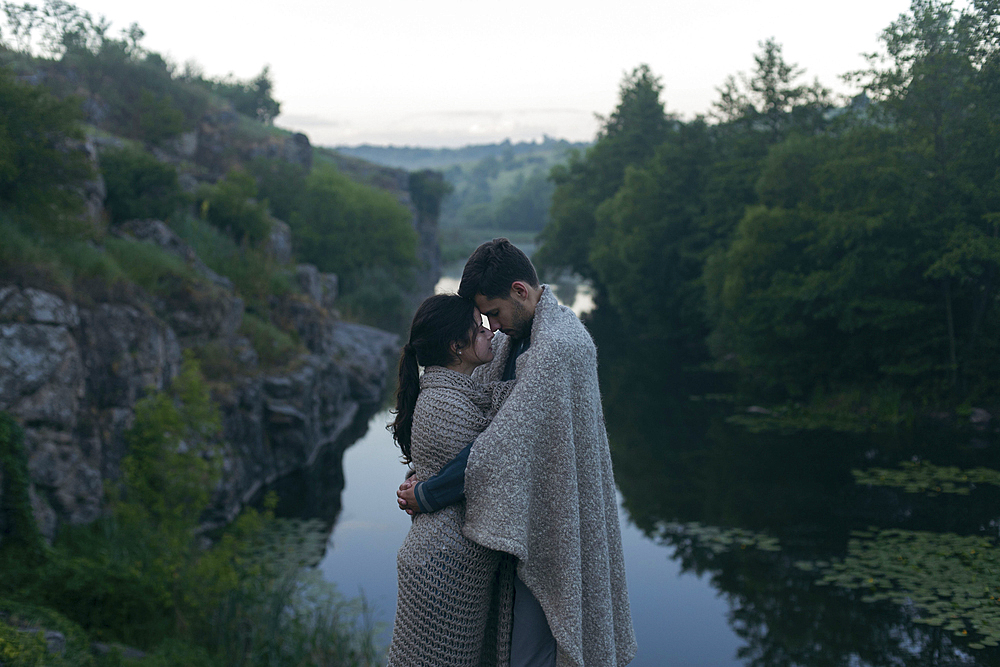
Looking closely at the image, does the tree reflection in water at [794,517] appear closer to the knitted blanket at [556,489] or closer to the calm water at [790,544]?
the calm water at [790,544]

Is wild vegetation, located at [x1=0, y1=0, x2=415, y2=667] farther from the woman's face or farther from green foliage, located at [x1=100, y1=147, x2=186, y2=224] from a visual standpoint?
the woman's face

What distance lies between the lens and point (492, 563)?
9.77ft

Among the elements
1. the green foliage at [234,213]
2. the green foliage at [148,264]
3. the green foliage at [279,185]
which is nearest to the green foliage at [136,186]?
Result: the green foliage at [148,264]

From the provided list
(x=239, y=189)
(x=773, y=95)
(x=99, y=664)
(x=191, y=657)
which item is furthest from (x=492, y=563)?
(x=773, y=95)

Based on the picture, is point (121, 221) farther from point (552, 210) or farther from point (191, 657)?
point (552, 210)

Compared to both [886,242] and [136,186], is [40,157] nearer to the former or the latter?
[136,186]

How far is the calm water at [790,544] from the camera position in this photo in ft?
26.3

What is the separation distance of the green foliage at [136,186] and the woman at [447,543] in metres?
12.5

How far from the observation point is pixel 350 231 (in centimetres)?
3434

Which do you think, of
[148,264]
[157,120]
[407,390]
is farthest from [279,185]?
[407,390]

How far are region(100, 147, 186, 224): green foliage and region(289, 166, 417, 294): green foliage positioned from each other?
39.3 feet

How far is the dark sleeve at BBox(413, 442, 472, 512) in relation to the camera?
9.37 ft

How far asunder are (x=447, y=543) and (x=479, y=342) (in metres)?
0.73

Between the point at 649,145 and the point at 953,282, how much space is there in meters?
28.0
